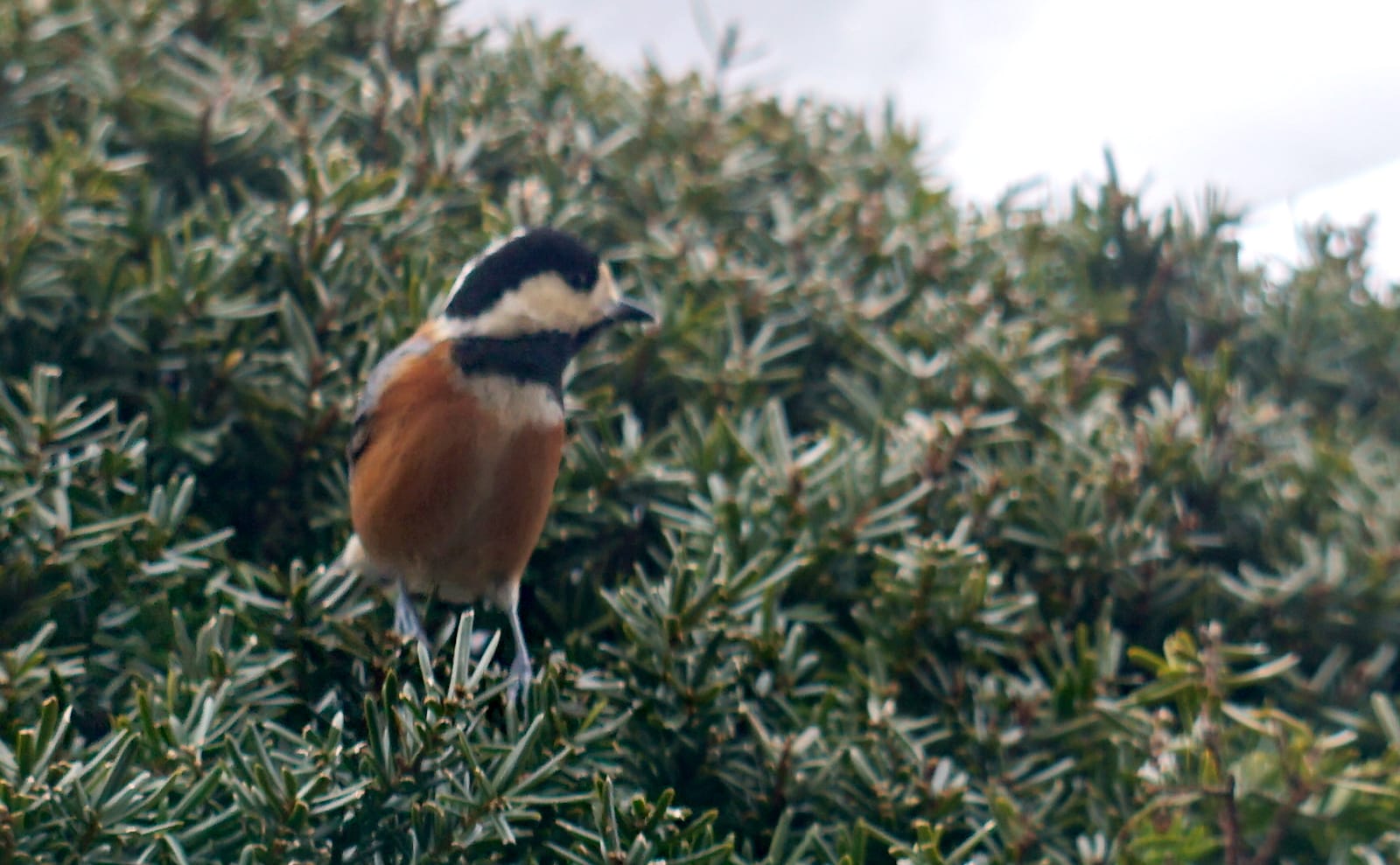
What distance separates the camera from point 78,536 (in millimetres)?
1646

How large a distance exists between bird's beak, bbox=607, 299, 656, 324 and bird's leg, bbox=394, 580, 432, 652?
0.53m

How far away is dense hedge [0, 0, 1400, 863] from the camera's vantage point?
1.46 metres

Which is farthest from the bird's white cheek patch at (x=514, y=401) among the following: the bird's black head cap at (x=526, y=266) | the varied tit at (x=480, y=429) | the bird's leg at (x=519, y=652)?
the bird's leg at (x=519, y=652)

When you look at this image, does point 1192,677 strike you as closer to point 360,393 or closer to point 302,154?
point 360,393

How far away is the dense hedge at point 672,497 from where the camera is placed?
1.46 meters

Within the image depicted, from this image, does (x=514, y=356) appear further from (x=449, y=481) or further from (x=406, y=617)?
(x=406, y=617)

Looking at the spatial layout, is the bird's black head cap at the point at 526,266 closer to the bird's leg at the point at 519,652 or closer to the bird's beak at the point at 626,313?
the bird's beak at the point at 626,313

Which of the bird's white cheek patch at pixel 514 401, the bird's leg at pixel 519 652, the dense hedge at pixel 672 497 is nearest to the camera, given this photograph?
the dense hedge at pixel 672 497

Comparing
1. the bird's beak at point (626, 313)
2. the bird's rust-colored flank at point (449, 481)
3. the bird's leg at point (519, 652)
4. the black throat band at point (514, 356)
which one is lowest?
the bird's leg at point (519, 652)

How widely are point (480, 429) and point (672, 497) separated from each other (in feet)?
1.23

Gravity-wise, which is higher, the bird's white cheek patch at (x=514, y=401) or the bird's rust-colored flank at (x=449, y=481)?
the bird's white cheek patch at (x=514, y=401)

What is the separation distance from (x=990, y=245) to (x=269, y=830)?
216 cm

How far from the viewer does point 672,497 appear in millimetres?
2061

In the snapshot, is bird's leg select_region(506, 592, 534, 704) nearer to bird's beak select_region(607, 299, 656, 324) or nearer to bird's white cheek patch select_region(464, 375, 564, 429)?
bird's white cheek patch select_region(464, 375, 564, 429)
